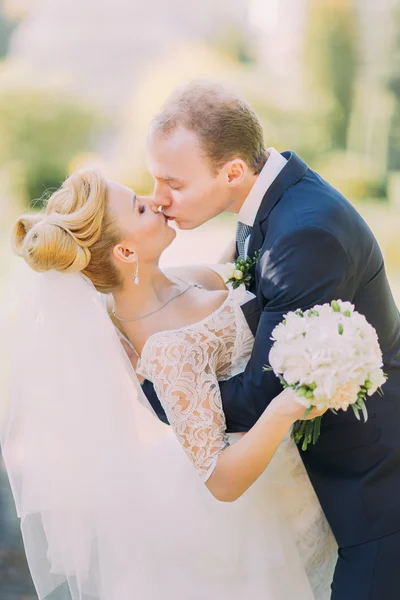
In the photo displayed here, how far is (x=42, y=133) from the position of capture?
1504 centimetres

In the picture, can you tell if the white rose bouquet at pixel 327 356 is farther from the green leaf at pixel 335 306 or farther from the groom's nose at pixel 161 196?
the groom's nose at pixel 161 196

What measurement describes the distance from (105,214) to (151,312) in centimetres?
43

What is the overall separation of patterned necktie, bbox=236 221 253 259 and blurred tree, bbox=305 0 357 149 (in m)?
12.2

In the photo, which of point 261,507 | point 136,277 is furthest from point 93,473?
point 136,277

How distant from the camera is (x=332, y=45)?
15414mm

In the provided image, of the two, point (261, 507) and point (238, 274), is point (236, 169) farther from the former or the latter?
point (261, 507)

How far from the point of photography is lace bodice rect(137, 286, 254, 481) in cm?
270

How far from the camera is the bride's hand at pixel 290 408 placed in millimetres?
2420

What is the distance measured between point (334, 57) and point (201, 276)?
13264 mm

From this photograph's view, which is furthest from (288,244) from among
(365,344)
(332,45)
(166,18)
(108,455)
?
(166,18)

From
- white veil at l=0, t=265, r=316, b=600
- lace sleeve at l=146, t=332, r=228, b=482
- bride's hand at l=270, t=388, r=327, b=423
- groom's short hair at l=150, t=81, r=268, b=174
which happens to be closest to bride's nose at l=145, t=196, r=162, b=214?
groom's short hair at l=150, t=81, r=268, b=174

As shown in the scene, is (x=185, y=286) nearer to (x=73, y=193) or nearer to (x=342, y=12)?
(x=73, y=193)

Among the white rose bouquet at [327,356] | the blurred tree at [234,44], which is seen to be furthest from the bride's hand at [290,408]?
the blurred tree at [234,44]

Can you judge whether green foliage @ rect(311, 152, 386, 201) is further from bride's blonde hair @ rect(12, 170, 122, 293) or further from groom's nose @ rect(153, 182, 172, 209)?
bride's blonde hair @ rect(12, 170, 122, 293)
